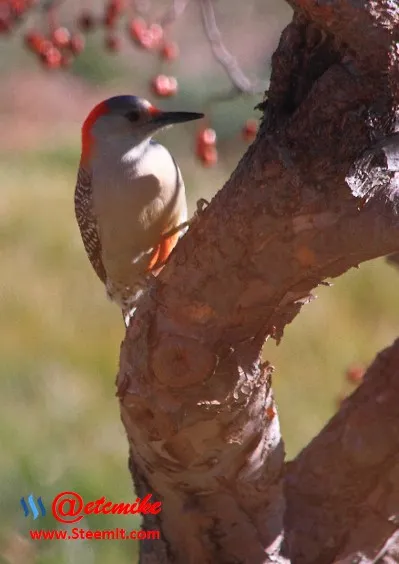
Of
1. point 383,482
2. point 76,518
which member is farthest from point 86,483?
point 383,482

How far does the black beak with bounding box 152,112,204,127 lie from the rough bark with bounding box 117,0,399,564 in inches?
49.7

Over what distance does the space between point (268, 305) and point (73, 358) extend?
494 cm

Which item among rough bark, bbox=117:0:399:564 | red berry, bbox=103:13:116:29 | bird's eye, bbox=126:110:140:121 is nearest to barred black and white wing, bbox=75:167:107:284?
bird's eye, bbox=126:110:140:121

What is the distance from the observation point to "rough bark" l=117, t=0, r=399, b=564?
2.10 meters

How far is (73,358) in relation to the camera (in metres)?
7.16

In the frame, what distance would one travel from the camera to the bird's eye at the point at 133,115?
3828mm

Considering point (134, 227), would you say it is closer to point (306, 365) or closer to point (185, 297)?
point (185, 297)

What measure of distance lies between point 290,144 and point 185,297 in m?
0.47

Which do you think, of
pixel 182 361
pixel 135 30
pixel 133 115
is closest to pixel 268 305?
pixel 182 361

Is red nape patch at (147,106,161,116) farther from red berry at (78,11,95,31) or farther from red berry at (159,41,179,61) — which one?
red berry at (159,41,179,61)

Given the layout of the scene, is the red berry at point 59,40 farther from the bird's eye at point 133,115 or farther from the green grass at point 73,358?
the green grass at point 73,358

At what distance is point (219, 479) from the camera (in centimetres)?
270

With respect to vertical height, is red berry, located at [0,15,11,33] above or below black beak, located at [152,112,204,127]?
above

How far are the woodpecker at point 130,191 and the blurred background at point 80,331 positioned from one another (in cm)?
28
